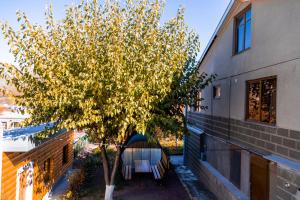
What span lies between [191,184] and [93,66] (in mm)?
9144

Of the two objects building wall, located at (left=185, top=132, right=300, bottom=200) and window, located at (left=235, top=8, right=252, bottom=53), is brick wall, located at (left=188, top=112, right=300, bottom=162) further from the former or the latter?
window, located at (left=235, top=8, right=252, bottom=53)

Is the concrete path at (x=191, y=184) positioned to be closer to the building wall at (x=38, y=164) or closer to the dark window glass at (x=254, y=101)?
the dark window glass at (x=254, y=101)

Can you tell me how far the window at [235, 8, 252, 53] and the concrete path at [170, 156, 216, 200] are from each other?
677 centimetres

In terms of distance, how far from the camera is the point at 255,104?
873cm

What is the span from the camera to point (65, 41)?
8.30 meters

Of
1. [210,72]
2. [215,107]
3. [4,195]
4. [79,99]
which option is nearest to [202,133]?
[215,107]

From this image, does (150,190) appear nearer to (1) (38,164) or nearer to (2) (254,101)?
(1) (38,164)

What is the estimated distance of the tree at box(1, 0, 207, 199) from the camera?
784cm

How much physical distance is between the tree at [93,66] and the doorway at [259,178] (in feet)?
12.3

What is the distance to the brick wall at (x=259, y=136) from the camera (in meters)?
6.46

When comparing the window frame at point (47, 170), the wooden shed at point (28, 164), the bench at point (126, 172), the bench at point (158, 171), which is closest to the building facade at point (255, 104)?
the bench at point (158, 171)

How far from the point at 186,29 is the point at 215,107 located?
449 cm

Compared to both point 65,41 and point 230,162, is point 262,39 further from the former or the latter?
point 65,41

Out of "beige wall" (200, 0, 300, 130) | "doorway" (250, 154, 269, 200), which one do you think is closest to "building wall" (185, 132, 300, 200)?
"doorway" (250, 154, 269, 200)
